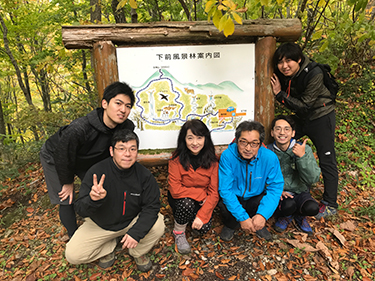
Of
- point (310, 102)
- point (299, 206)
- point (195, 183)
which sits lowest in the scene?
point (299, 206)

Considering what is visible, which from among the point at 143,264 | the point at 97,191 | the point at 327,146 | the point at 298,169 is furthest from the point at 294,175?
the point at 97,191

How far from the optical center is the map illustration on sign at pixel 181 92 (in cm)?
323

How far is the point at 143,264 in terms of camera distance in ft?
9.21

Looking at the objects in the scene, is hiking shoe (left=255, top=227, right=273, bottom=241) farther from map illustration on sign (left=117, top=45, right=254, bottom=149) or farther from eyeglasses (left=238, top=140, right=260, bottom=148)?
map illustration on sign (left=117, top=45, right=254, bottom=149)

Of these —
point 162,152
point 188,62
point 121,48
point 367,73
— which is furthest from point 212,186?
point 367,73

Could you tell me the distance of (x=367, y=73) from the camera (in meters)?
5.47

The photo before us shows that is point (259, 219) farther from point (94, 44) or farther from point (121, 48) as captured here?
point (94, 44)

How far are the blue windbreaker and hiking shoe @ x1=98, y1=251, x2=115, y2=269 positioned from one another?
1662mm

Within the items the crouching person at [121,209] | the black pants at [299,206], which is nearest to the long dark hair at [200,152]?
the crouching person at [121,209]

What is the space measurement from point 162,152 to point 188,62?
1411 mm

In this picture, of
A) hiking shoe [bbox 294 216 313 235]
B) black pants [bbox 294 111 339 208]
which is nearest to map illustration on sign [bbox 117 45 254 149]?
black pants [bbox 294 111 339 208]

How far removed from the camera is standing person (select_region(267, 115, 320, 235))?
9.89 feet

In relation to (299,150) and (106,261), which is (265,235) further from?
(106,261)

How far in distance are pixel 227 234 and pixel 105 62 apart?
2.98 meters
